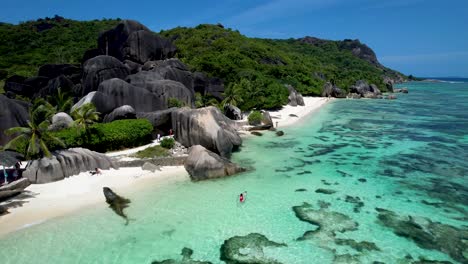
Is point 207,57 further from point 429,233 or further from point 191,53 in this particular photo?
point 429,233

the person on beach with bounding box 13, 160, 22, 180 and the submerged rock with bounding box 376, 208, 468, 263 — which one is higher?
the person on beach with bounding box 13, 160, 22, 180

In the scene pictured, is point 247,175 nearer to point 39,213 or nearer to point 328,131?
point 39,213

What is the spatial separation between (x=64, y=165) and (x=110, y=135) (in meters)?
6.07

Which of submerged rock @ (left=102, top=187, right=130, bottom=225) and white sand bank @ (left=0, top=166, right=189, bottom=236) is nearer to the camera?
white sand bank @ (left=0, top=166, right=189, bottom=236)

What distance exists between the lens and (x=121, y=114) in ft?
112

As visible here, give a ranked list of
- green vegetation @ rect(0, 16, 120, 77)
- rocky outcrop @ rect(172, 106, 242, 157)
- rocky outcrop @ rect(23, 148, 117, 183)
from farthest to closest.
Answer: green vegetation @ rect(0, 16, 120, 77) → rocky outcrop @ rect(172, 106, 242, 157) → rocky outcrop @ rect(23, 148, 117, 183)

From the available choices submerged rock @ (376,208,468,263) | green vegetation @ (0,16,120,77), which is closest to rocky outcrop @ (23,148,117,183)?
submerged rock @ (376,208,468,263)

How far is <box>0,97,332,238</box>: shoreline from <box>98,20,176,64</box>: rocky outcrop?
37.4 m

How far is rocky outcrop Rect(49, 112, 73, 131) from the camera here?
30.2 metres

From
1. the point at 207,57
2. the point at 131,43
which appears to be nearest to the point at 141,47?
the point at 131,43

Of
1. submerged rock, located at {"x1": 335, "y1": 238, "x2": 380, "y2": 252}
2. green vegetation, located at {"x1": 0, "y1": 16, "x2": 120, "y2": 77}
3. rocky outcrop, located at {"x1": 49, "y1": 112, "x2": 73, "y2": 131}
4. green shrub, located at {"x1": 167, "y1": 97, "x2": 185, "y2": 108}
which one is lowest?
submerged rock, located at {"x1": 335, "y1": 238, "x2": 380, "y2": 252}

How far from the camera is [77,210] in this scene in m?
20.3

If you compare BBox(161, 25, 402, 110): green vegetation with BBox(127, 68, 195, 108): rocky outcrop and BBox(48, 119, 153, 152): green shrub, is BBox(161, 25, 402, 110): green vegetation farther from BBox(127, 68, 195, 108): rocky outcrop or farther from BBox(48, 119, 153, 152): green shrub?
BBox(48, 119, 153, 152): green shrub

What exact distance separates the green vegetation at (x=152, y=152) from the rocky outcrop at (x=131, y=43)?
37467mm
